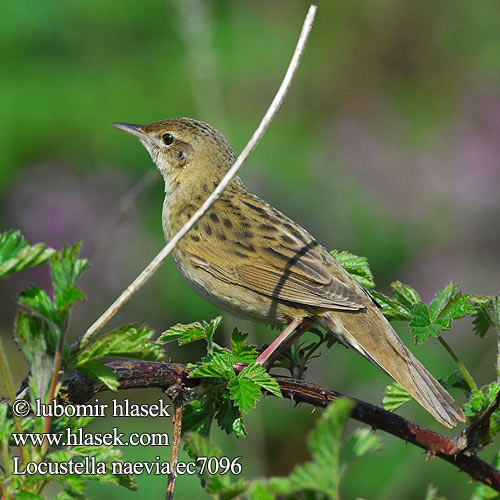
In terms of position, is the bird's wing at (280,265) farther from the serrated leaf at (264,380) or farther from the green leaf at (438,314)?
the serrated leaf at (264,380)

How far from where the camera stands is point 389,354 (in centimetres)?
312

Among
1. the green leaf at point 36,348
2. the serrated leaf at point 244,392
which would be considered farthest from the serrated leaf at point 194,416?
the green leaf at point 36,348

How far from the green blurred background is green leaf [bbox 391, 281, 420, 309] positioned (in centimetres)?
249

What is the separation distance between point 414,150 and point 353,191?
3.15 feet

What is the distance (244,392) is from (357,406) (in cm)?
32

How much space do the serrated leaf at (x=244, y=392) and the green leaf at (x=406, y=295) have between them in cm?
63

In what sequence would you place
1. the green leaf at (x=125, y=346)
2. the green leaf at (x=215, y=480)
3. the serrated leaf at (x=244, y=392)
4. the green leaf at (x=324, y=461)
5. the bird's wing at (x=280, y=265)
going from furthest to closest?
1. the bird's wing at (x=280, y=265)
2. the serrated leaf at (x=244, y=392)
3. the green leaf at (x=125, y=346)
4. the green leaf at (x=215, y=480)
5. the green leaf at (x=324, y=461)

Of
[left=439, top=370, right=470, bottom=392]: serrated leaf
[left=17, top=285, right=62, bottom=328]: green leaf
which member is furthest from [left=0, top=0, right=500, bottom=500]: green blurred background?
[left=17, top=285, right=62, bottom=328]: green leaf

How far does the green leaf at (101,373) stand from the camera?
1.79 meters

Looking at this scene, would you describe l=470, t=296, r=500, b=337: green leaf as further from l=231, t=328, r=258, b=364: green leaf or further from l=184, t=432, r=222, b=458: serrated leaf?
l=184, t=432, r=222, b=458: serrated leaf

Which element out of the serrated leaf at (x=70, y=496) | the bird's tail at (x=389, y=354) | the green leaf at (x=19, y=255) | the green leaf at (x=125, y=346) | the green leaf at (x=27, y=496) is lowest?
the serrated leaf at (x=70, y=496)

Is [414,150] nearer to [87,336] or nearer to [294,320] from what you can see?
[294,320]

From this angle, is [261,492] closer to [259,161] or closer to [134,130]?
[134,130]

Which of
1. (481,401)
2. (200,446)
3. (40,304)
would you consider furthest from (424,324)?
(40,304)
